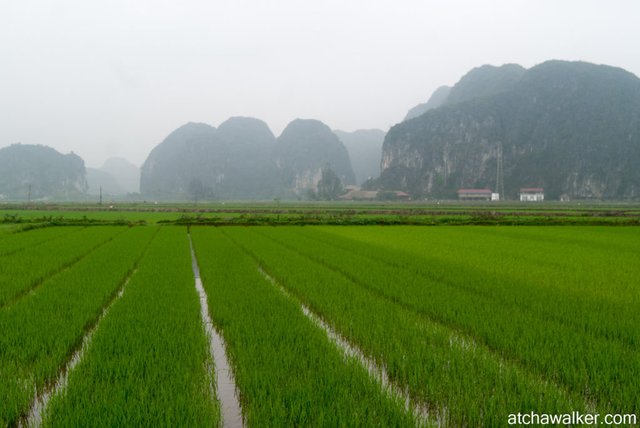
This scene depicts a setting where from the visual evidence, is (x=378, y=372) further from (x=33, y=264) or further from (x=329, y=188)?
(x=329, y=188)

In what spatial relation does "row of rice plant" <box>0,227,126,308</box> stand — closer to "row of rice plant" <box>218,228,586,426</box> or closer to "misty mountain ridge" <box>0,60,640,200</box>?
"row of rice plant" <box>218,228,586,426</box>

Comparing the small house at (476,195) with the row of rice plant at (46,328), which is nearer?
the row of rice plant at (46,328)

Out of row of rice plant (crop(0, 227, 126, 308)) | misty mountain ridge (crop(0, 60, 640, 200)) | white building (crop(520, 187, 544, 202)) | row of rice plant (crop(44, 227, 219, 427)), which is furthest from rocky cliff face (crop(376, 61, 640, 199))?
row of rice plant (crop(44, 227, 219, 427))

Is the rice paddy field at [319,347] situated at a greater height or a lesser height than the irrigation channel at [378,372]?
greater

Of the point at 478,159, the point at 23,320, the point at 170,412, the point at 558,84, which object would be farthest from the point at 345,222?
the point at 558,84

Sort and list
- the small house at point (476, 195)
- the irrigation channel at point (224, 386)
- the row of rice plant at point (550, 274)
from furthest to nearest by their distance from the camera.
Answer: the small house at point (476, 195) → the row of rice plant at point (550, 274) → the irrigation channel at point (224, 386)

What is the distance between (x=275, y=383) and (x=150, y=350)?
5.31 ft

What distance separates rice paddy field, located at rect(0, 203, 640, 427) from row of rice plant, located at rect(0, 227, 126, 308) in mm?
75

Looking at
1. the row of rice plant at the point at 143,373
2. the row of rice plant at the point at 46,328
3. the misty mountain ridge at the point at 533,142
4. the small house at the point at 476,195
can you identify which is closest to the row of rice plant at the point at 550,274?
the row of rice plant at the point at 143,373

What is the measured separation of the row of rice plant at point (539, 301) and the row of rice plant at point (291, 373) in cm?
177

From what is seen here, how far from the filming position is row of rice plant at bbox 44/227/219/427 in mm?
3088

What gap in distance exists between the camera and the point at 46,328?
5262mm

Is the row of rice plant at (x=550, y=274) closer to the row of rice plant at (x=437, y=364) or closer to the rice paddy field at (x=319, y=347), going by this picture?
the rice paddy field at (x=319, y=347)

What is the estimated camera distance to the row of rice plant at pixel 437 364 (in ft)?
10.8
